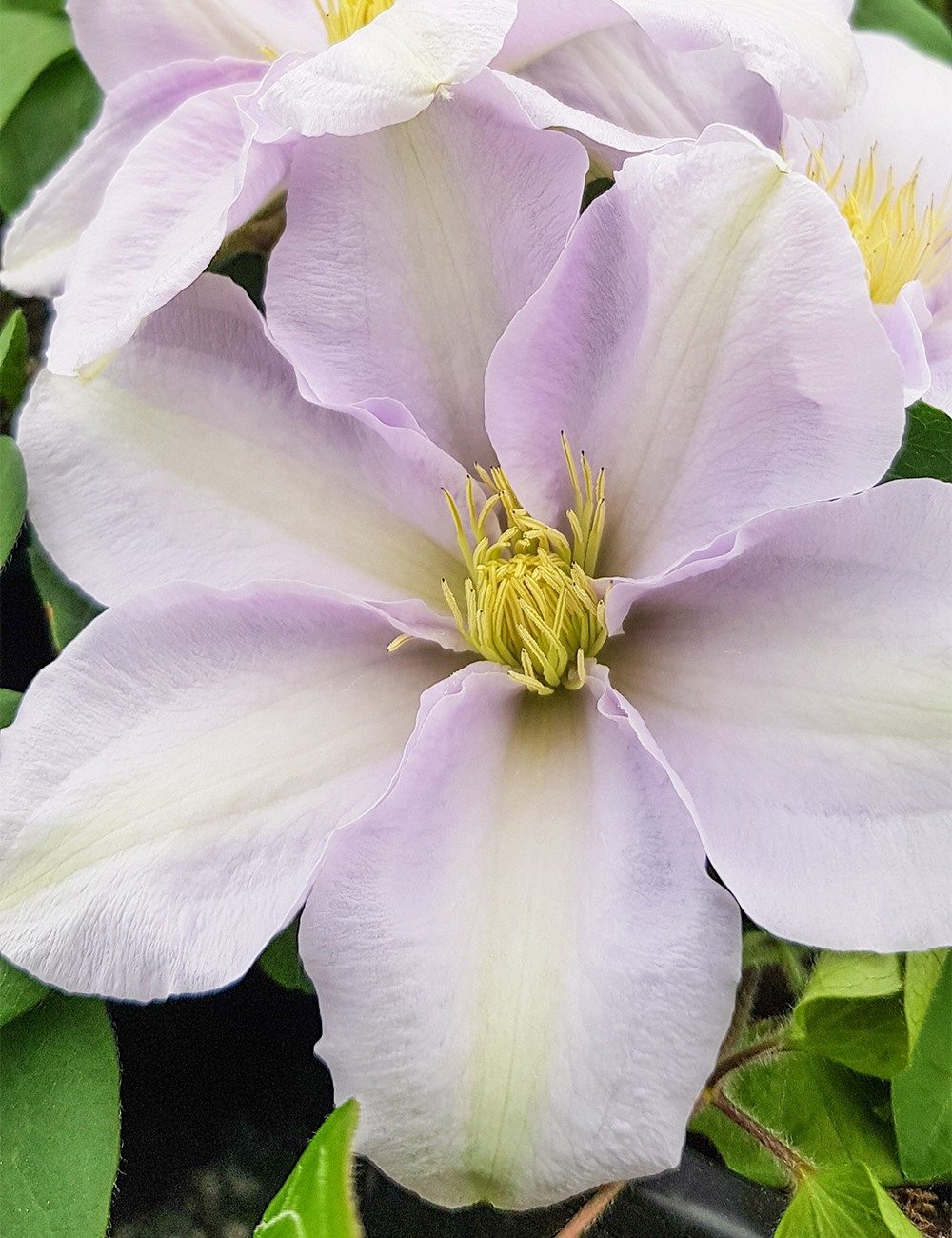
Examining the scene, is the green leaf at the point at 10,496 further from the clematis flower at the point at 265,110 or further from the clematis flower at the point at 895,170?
the clematis flower at the point at 895,170

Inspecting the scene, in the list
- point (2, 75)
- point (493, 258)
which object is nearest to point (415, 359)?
point (493, 258)

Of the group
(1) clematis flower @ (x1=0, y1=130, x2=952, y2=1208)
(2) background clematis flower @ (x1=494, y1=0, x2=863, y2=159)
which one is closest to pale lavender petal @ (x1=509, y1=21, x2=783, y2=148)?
(2) background clematis flower @ (x1=494, y1=0, x2=863, y2=159)

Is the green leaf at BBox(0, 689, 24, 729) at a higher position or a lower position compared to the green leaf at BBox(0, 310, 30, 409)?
lower

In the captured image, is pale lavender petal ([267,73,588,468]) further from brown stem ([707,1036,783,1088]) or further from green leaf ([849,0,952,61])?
green leaf ([849,0,952,61])

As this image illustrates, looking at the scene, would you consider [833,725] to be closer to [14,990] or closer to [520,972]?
[520,972]

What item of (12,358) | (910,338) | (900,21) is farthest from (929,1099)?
(900,21)

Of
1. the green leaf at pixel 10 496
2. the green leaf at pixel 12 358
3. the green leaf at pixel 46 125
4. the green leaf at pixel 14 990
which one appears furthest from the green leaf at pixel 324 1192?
the green leaf at pixel 46 125

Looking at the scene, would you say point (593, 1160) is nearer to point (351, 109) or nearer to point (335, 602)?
point (335, 602)
